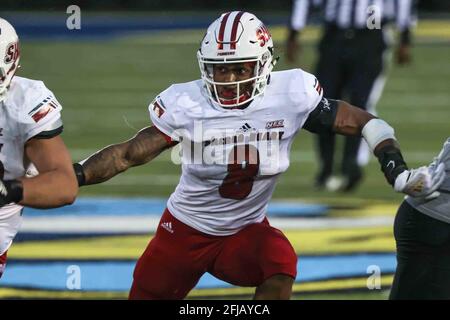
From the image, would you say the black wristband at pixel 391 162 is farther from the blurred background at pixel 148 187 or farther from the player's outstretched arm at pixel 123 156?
the blurred background at pixel 148 187

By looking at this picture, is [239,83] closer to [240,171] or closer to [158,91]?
[240,171]

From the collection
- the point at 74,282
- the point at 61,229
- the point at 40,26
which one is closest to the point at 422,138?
the point at 61,229

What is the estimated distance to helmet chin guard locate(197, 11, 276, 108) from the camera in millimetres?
4668

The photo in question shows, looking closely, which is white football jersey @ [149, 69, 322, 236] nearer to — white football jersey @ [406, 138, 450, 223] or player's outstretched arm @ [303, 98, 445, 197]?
player's outstretched arm @ [303, 98, 445, 197]

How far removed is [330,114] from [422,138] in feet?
20.7

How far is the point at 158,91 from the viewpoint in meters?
14.2

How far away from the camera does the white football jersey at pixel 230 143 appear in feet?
15.5

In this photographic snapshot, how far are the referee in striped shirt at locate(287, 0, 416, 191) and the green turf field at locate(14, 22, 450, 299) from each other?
0.22 m

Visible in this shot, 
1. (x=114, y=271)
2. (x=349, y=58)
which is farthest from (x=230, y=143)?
(x=349, y=58)

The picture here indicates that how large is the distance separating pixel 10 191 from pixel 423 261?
1.56 m

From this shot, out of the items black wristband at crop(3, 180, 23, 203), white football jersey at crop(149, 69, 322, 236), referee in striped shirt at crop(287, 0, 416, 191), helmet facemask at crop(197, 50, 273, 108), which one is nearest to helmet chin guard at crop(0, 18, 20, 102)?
black wristband at crop(3, 180, 23, 203)
